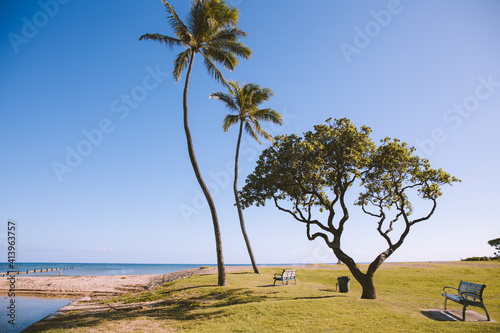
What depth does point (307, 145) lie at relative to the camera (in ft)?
50.1

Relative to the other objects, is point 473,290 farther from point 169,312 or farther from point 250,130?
point 250,130

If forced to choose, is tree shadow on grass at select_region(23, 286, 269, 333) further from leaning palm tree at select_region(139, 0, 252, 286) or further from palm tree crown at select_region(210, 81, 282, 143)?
palm tree crown at select_region(210, 81, 282, 143)

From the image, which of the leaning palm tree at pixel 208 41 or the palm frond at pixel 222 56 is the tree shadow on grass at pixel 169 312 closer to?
the leaning palm tree at pixel 208 41

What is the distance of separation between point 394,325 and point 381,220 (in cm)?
741

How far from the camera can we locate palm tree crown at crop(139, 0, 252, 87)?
17.2 metres

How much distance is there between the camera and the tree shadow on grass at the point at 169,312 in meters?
10.5

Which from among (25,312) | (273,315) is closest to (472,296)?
(273,315)

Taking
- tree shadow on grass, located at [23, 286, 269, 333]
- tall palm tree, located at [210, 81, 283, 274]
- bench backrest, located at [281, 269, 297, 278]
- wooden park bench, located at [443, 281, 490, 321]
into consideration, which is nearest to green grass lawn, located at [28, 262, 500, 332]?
tree shadow on grass, located at [23, 286, 269, 333]

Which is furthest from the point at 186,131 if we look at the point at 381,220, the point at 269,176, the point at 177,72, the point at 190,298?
the point at 381,220

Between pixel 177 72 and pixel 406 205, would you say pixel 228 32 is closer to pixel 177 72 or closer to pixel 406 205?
pixel 177 72

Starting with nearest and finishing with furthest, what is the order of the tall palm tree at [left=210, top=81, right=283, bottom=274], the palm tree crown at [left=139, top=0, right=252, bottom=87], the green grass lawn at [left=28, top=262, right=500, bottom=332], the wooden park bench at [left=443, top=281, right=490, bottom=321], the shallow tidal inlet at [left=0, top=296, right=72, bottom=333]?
the green grass lawn at [left=28, top=262, right=500, bottom=332] → the wooden park bench at [left=443, top=281, right=490, bottom=321] → the shallow tidal inlet at [left=0, top=296, right=72, bottom=333] → the palm tree crown at [left=139, top=0, right=252, bottom=87] → the tall palm tree at [left=210, top=81, right=283, bottom=274]

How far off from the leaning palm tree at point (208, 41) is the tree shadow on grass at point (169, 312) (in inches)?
119

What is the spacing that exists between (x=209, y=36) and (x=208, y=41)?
1.14 ft

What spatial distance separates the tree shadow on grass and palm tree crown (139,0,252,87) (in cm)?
1356
